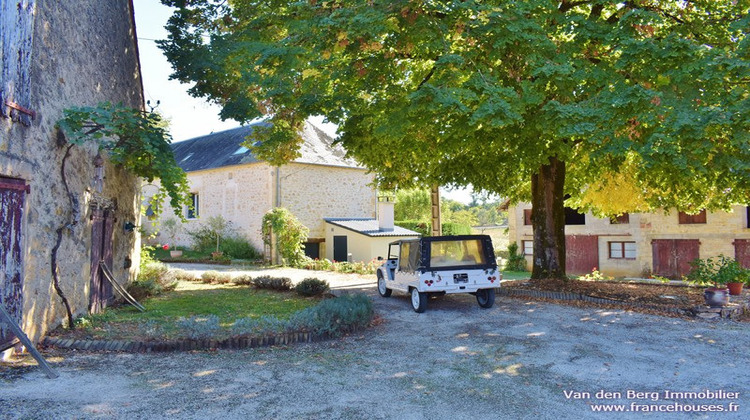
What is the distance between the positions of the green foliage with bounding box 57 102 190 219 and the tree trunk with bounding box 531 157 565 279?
8.63 metres

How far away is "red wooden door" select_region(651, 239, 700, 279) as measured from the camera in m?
26.6

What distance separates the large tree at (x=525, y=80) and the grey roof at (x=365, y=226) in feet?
45.7

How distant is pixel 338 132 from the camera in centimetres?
1316

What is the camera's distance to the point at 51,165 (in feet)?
24.0

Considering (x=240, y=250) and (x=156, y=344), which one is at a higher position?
(x=240, y=250)

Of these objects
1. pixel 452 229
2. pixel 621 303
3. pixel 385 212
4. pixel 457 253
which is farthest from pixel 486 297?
pixel 452 229

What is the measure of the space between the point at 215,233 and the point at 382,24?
73.6 feet

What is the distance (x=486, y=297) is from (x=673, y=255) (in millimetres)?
21285

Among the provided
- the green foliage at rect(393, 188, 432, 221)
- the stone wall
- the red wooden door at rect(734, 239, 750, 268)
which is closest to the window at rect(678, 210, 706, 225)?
the red wooden door at rect(734, 239, 750, 268)

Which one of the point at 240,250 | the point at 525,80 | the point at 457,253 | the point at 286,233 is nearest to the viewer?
the point at 525,80

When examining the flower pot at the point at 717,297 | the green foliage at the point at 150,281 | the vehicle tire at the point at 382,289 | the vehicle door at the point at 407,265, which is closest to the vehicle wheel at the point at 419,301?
the vehicle door at the point at 407,265

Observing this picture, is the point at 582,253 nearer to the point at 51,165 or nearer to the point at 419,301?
the point at 419,301

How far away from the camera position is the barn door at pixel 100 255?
933 centimetres

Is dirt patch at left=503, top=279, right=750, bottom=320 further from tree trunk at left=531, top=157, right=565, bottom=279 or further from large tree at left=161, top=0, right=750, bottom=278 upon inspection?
large tree at left=161, top=0, right=750, bottom=278
